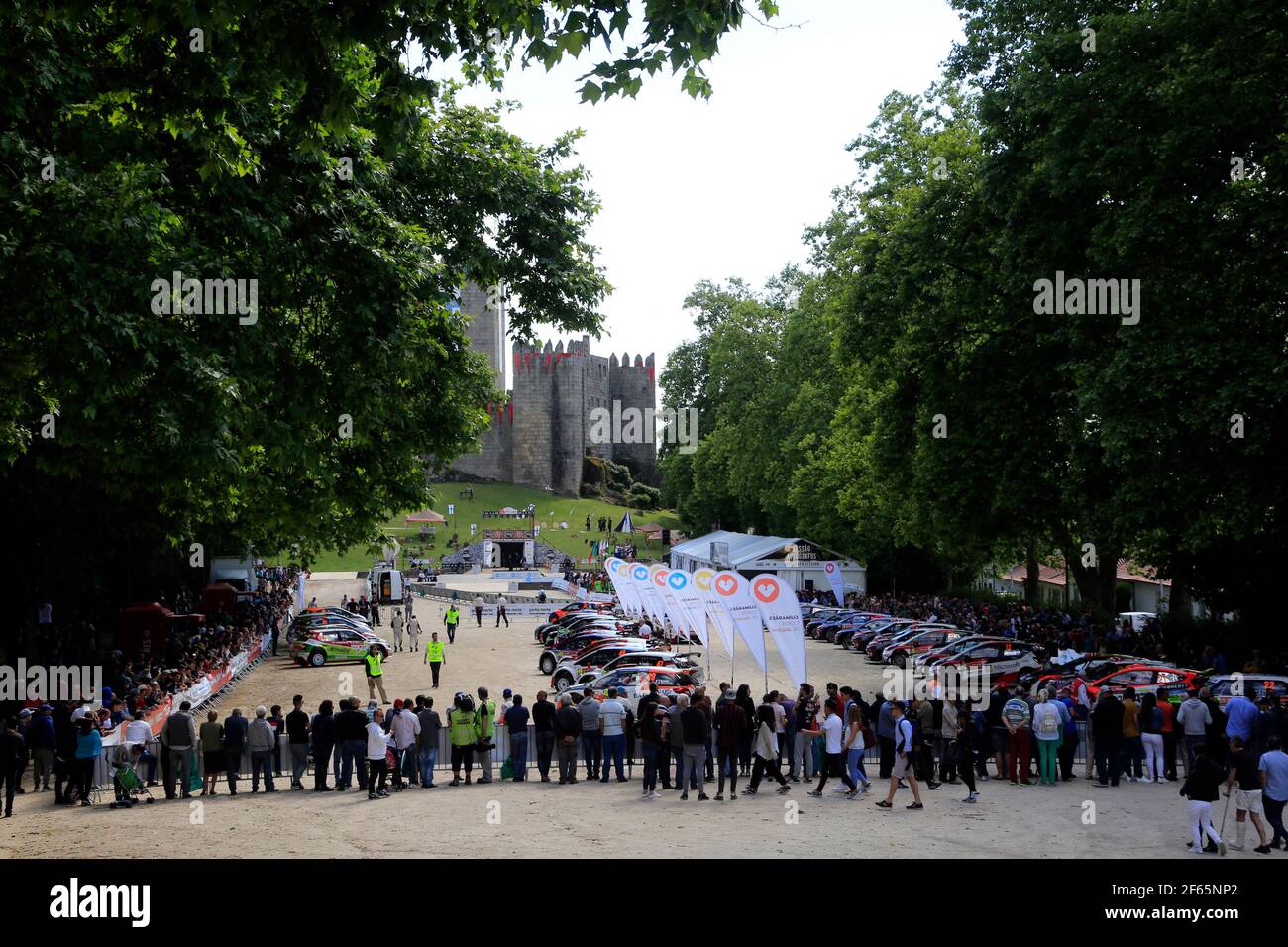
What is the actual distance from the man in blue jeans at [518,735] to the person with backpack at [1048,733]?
758 cm

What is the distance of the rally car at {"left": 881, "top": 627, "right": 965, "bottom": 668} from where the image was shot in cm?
3384

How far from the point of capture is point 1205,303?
70.2ft

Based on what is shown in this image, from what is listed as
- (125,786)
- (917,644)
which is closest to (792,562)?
(917,644)

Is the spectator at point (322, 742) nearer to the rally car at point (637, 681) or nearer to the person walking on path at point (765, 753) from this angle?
the person walking on path at point (765, 753)

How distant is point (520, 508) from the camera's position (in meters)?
132

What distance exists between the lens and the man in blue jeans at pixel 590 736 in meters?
17.0

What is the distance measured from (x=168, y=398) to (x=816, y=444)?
151 ft

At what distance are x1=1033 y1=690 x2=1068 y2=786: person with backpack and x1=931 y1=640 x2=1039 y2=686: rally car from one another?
30.0 feet

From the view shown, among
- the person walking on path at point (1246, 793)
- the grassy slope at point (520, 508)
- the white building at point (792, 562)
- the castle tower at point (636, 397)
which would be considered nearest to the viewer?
the person walking on path at point (1246, 793)

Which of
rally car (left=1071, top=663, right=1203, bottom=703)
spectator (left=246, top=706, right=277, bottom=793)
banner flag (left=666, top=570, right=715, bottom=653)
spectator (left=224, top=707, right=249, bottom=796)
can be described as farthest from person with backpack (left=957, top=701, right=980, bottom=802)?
banner flag (left=666, top=570, right=715, bottom=653)

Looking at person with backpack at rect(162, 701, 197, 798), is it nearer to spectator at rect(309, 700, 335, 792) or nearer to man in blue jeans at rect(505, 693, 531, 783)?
spectator at rect(309, 700, 335, 792)

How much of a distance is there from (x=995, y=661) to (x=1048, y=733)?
11414mm

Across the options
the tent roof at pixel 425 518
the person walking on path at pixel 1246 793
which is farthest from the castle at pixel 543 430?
the person walking on path at pixel 1246 793
